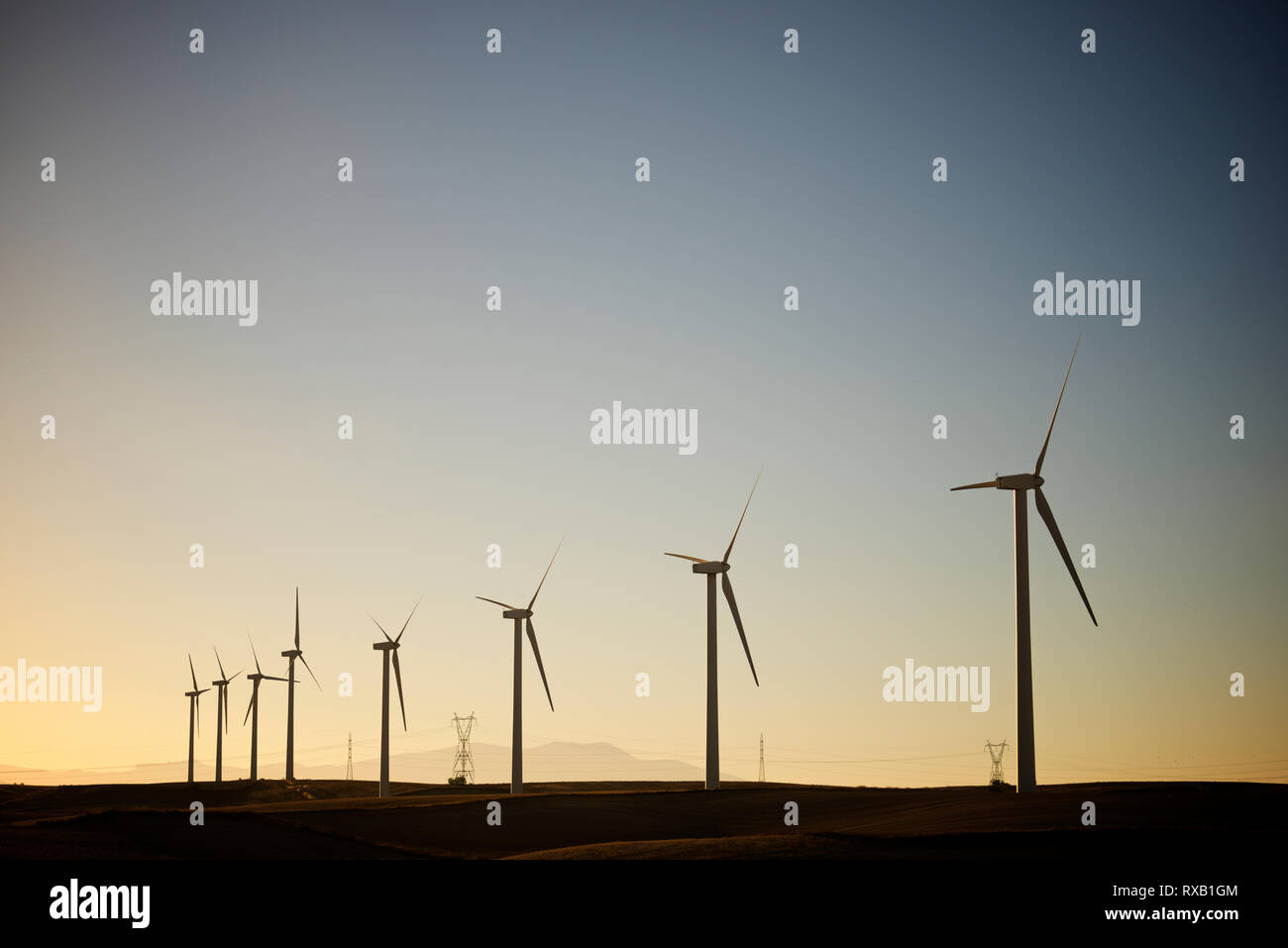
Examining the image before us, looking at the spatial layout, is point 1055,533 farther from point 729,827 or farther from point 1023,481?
point 729,827

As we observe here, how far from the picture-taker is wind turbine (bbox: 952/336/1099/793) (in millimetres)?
77062

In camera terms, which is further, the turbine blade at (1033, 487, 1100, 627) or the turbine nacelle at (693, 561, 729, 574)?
the turbine nacelle at (693, 561, 729, 574)

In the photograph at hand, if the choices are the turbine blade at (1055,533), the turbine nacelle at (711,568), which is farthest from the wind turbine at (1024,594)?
the turbine nacelle at (711,568)

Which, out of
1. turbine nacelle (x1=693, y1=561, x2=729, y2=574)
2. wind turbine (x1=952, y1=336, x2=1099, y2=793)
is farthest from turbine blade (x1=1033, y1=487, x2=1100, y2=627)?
turbine nacelle (x1=693, y1=561, x2=729, y2=574)

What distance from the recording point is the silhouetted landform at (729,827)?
5862 cm

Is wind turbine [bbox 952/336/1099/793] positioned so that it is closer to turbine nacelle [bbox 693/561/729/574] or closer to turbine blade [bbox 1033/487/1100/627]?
turbine blade [bbox 1033/487/1100/627]

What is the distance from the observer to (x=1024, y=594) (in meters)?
78.7

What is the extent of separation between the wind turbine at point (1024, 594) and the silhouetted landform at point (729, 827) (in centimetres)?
255

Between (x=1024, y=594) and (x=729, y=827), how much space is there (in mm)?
22287

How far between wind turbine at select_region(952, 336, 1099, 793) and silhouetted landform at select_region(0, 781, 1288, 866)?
255cm

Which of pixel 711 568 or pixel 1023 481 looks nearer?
pixel 1023 481

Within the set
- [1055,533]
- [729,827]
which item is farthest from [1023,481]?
[729,827]

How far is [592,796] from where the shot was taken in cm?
9962
